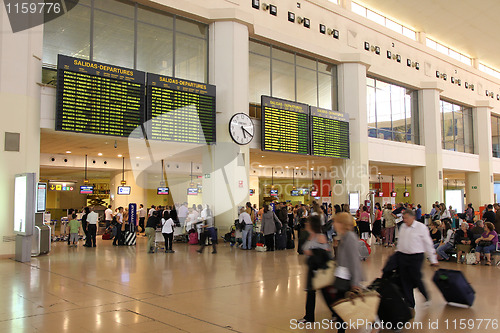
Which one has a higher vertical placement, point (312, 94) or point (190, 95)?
point (312, 94)

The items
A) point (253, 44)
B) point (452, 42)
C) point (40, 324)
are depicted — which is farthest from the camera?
point (452, 42)

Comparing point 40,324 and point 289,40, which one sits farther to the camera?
point 289,40

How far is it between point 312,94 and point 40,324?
656 inches

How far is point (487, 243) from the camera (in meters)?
10.2

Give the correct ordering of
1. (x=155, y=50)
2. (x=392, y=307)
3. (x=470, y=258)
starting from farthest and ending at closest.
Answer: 1. (x=155, y=50)
2. (x=470, y=258)
3. (x=392, y=307)

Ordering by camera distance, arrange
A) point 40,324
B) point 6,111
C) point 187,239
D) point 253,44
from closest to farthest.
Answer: point 40,324 → point 6,111 → point 187,239 → point 253,44

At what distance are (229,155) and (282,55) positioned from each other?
20.7 feet

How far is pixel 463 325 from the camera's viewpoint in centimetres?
511

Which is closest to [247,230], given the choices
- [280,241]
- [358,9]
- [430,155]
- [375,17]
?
[280,241]

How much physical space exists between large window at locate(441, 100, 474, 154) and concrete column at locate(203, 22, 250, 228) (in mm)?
17811

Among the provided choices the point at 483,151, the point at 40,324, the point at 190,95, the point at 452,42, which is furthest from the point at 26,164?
the point at 483,151

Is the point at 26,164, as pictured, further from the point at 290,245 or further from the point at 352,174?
the point at 352,174

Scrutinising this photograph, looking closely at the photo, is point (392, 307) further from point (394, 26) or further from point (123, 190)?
point (394, 26)

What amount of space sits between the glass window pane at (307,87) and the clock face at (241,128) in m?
4.88
